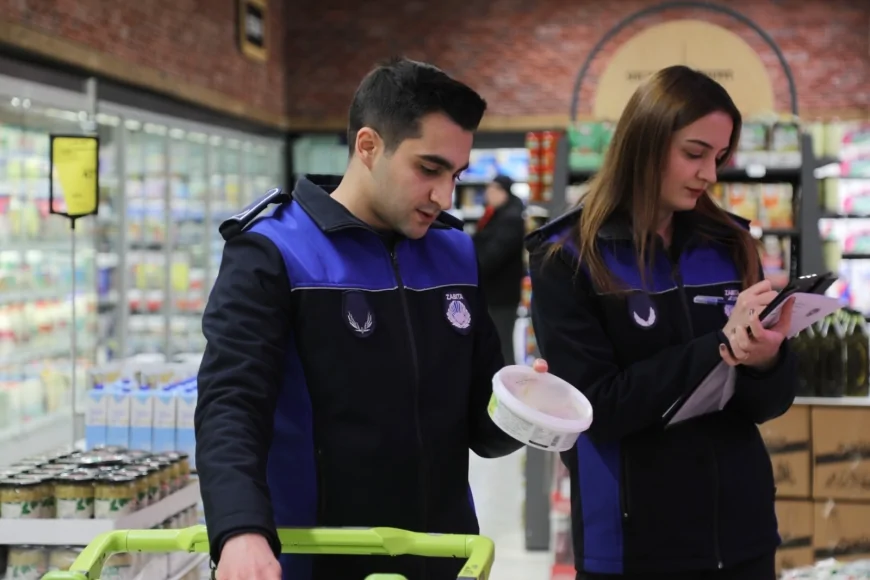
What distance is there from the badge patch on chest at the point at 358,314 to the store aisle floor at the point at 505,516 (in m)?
3.39

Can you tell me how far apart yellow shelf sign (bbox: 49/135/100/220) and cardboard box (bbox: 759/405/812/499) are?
273 cm

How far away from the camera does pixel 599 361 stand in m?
2.07

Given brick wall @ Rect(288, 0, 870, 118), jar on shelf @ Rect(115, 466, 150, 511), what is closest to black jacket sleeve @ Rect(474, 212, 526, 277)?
brick wall @ Rect(288, 0, 870, 118)

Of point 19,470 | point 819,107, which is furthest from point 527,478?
point 819,107

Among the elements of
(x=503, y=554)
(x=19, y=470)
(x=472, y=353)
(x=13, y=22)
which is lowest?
(x=503, y=554)

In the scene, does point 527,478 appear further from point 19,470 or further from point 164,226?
point 164,226

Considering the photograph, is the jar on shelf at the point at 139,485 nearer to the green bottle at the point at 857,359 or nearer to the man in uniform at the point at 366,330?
the man in uniform at the point at 366,330

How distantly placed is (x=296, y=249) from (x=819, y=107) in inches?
427

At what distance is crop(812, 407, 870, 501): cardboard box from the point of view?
4.04 metres

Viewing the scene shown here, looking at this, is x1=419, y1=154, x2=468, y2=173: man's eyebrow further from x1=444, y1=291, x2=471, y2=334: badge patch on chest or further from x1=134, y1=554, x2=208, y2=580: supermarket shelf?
x1=134, y1=554, x2=208, y2=580: supermarket shelf

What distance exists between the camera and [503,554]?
528 cm

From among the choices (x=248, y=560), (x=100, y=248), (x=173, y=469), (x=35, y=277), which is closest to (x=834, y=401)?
(x=173, y=469)

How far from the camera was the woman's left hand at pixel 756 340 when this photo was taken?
1949mm

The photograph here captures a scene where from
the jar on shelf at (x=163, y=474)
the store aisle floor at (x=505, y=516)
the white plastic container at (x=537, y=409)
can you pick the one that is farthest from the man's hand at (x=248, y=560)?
the store aisle floor at (x=505, y=516)
